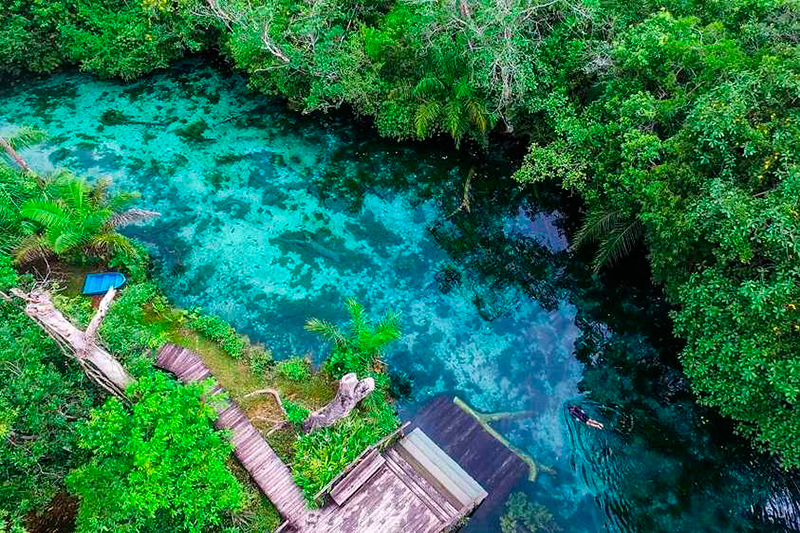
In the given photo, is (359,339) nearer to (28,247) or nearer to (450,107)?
(450,107)

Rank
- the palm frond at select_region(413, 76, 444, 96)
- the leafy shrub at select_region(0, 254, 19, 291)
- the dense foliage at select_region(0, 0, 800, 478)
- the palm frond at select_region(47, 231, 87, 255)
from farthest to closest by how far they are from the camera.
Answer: the palm frond at select_region(413, 76, 444, 96) → the palm frond at select_region(47, 231, 87, 255) → the leafy shrub at select_region(0, 254, 19, 291) → the dense foliage at select_region(0, 0, 800, 478)

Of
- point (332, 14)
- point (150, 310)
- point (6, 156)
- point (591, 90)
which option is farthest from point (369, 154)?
point (6, 156)

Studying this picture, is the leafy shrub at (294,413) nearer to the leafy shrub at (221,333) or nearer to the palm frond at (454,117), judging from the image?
the leafy shrub at (221,333)

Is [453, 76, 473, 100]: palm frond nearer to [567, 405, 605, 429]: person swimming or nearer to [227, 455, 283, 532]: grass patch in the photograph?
[567, 405, 605, 429]: person swimming

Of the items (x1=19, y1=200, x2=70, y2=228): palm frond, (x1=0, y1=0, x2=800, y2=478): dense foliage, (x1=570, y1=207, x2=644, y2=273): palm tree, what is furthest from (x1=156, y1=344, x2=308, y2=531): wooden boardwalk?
(x1=570, y1=207, x2=644, y2=273): palm tree

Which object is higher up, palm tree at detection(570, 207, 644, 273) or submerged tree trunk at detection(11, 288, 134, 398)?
palm tree at detection(570, 207, 644, 273)

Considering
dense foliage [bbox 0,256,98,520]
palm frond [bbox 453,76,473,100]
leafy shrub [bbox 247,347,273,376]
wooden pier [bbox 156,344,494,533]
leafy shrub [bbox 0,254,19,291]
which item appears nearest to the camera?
dense foliage [bbox 0,256,98,520]

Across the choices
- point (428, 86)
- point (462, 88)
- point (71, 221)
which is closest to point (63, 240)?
point (71, 221)

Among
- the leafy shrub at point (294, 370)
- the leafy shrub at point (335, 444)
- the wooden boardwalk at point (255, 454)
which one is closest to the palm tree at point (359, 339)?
the leafy shrub at point (294, 370)
